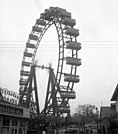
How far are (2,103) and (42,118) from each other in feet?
64.6

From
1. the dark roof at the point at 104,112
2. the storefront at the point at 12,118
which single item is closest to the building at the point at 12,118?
the storefront at the point at 12,118

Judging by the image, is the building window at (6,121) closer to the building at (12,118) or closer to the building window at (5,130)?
the building at (12,118)

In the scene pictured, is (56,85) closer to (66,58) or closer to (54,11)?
(66,58)

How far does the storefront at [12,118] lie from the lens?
58.0 feet

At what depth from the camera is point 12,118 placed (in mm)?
19391

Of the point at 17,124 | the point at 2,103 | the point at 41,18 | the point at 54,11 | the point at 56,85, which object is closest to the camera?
the point at 2,103

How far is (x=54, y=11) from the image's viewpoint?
38875 mm

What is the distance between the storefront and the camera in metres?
17.7

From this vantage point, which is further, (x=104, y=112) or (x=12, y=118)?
(x=104, y=112)

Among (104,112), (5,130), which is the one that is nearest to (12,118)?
(5,130)

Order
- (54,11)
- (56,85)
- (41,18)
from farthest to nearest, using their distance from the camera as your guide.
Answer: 1. (41,18)
2. (54,11)
3. (56,85)

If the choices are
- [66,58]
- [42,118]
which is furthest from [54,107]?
[66,58]

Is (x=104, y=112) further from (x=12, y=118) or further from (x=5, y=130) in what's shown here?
(x=5, y=130)

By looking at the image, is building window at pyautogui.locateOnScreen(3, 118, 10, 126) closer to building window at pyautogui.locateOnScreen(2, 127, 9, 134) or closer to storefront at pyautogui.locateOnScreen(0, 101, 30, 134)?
storefront at pyautogui.locateOnScreen(0, 101, 30, 134)
